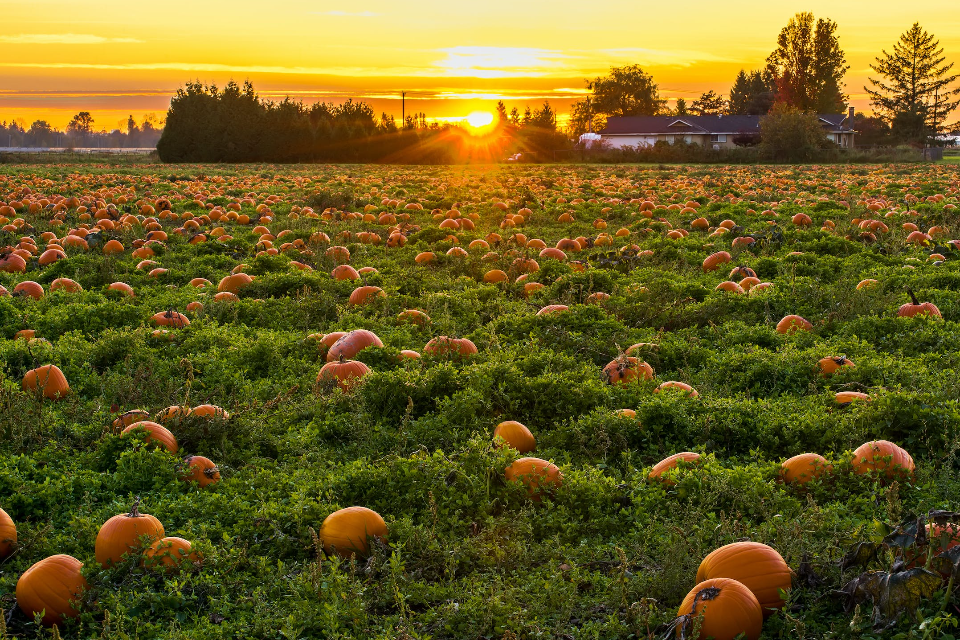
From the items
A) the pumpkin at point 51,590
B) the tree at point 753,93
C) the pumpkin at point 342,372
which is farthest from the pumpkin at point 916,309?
the tree at point 753,93

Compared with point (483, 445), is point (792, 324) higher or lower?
higher

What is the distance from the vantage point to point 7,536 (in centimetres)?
379

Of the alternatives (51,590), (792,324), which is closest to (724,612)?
(51,590)

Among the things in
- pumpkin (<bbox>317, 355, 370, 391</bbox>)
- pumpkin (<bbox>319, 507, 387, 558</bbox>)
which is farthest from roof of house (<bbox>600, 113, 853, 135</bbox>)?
Answer: pumpkin (<bbox>319, 507, 387, 558</bbox>)

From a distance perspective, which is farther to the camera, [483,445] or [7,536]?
[483,445]

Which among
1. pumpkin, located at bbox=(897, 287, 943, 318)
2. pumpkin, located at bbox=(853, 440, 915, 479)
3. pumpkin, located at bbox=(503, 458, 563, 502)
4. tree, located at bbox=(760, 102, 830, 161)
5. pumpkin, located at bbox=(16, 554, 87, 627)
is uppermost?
tree, located at bbox=(760, 102, 830, 161)

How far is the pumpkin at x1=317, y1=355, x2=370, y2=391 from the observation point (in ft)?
19.1

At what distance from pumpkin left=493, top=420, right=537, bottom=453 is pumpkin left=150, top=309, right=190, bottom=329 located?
368 cm

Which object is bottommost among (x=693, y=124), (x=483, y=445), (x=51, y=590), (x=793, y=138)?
(x=51, y=590)

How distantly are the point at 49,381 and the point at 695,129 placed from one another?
96.2m

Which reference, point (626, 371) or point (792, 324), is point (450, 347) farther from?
point (792, 324)

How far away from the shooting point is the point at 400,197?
20.5 m

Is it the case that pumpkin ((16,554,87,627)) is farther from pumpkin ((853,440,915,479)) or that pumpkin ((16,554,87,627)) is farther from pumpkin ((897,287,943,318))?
pumpkin ((897,287,943,318))

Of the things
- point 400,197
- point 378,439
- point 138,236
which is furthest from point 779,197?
point 378,439
